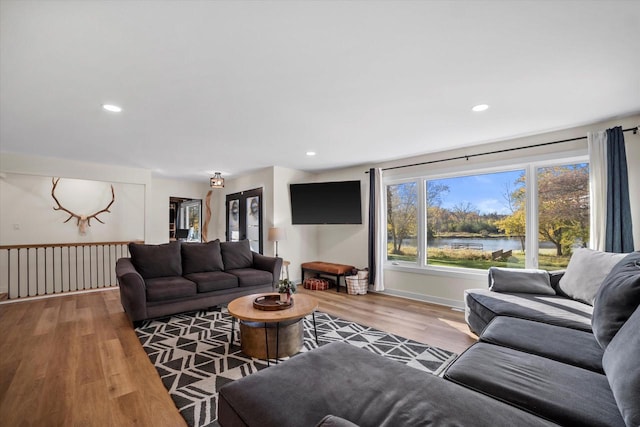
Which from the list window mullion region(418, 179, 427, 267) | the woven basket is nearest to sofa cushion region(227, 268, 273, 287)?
the woven basket

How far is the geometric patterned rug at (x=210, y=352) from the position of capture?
2.04 metres

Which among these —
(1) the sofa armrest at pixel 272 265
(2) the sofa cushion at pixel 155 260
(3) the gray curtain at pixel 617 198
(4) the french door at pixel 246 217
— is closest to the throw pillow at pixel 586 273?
(3) the gray curtain at pixel 617 198

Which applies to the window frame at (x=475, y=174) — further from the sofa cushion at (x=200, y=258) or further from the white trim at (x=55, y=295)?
the white trim at (x=55, y=295)

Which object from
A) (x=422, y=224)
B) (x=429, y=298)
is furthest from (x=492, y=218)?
(x=429, y=298)

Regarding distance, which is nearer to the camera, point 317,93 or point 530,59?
point 530,59

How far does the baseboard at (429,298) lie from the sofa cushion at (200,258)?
9.45 feet

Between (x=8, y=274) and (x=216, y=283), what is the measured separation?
3.52m

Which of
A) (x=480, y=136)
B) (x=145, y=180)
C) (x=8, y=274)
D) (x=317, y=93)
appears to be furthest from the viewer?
(x=145, y=180)

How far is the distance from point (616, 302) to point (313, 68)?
2233 mm

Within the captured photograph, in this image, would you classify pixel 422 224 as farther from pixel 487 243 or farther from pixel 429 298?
pixel 429 298

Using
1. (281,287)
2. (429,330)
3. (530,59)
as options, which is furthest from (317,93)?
(429,330)

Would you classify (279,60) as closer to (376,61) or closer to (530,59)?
(376,61)

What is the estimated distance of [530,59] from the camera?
6.35 feet

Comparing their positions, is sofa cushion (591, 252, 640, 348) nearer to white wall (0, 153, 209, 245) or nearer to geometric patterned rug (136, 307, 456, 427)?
geometric patterned rug (136, 307, 456, 427)
